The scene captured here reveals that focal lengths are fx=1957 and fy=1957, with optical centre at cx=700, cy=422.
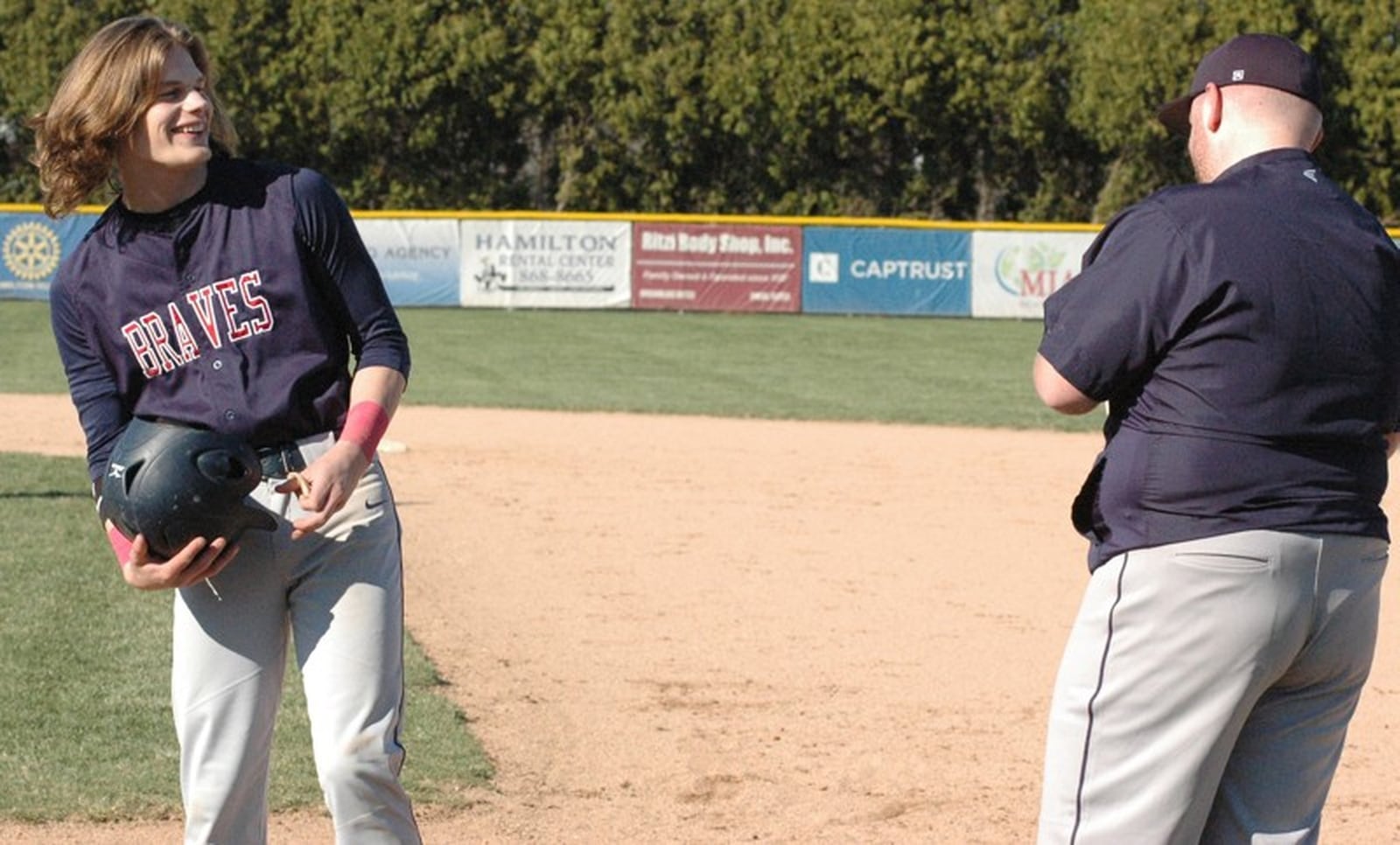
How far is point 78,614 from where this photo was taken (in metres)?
7.89

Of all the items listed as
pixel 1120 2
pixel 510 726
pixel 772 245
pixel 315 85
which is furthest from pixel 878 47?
pixel 510 726

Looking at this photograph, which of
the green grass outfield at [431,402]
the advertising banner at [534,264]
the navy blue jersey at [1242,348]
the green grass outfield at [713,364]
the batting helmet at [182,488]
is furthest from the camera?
the advertising banner at [534,264]

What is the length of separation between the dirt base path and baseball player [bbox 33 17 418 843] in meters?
1.76

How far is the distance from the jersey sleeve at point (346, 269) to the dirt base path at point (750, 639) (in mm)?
2087

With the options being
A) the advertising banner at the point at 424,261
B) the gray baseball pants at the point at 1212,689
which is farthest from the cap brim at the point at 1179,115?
the advertising banner at the point at 424,261

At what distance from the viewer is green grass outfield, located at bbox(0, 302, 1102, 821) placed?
19.5ft

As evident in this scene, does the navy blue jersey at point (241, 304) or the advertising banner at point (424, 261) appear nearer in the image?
the navy blue jersey at point (241, 304)

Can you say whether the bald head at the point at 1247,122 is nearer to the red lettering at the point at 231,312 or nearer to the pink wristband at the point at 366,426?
the pink wristband at the point at 366,426

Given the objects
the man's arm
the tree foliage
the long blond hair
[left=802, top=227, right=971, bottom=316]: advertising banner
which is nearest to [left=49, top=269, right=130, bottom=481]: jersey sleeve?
the long blond hair

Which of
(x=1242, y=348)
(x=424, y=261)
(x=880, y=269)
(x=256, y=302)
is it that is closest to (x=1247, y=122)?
(x=1242, y=348)

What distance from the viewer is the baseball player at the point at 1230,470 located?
3.20m

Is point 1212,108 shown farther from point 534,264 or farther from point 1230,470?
point 534,264

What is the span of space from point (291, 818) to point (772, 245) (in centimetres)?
2533

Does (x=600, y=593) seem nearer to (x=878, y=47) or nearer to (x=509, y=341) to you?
(x=509, y=341)
